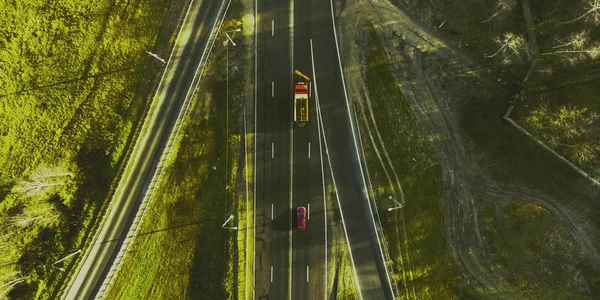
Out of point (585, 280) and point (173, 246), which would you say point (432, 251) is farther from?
point (173, 246)

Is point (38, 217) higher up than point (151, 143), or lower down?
lower down

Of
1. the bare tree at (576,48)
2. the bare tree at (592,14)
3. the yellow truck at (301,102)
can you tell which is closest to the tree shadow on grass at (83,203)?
the yellow truck at (301,102)

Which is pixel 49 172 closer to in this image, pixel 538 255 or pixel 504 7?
pixel 504 7

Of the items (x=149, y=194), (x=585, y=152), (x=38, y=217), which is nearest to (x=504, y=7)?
(x=585, y=152)

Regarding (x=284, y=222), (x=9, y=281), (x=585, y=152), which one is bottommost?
(x=9, y=281)

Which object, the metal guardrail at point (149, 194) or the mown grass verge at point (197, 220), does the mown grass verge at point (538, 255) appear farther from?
the metal guardrail at point (149, 194)

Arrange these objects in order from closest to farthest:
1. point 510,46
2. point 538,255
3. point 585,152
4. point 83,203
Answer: point 585,152
point 538,255
point 510,46
point 83,203
